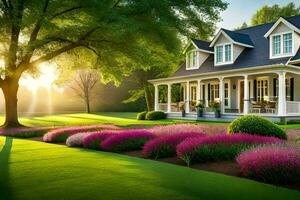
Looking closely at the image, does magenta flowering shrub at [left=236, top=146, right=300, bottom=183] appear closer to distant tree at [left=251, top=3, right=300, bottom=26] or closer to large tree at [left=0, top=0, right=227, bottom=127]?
large tree at [left=0, top=0, right=227, bottom=127]

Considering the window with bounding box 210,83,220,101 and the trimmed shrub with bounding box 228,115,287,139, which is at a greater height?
the window with bounding box 210,83,220,101

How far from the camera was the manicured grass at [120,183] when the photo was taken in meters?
5.15

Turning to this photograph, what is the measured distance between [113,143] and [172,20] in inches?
306

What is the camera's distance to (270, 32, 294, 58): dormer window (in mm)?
23906

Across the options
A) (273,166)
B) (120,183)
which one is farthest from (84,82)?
(273,166)

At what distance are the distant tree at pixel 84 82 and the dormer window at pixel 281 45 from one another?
28.7 meters

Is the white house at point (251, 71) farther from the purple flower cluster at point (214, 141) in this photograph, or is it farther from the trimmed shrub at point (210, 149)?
the trimmed shrub at point (210, 149)

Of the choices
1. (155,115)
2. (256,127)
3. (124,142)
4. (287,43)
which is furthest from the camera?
(155,115)

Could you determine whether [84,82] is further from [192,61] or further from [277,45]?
[277,45]

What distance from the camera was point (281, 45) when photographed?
79.4ft

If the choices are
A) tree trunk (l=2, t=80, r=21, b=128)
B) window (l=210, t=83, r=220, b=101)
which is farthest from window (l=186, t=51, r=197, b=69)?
tree trunk (l=2, t=80, r=21, b=128)

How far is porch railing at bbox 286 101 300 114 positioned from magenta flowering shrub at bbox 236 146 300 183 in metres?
17.8

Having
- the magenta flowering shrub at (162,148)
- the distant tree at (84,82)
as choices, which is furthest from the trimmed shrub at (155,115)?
the magenta flowering shrub at (162,148)

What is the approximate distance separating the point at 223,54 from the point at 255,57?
310cm
